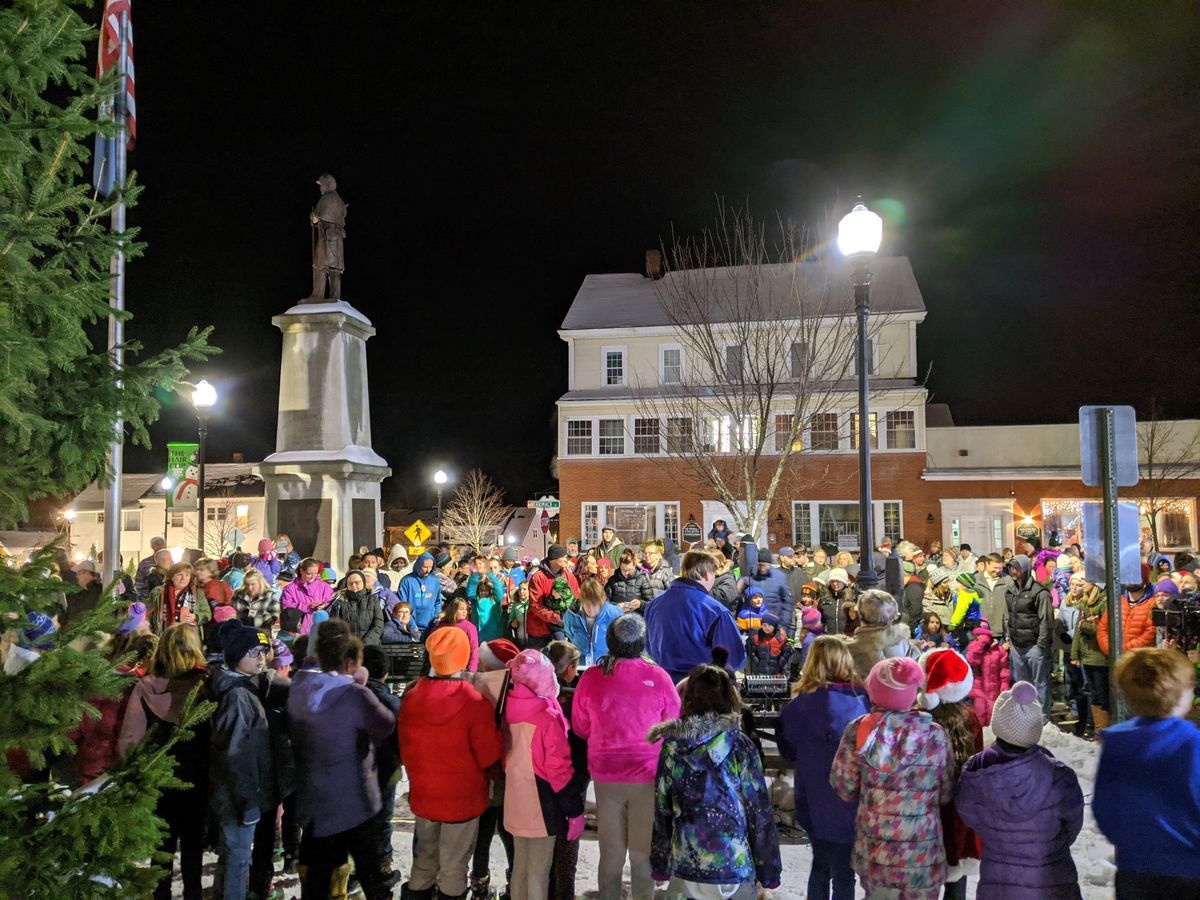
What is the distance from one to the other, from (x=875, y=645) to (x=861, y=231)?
5131 mm

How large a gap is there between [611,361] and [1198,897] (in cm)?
3161

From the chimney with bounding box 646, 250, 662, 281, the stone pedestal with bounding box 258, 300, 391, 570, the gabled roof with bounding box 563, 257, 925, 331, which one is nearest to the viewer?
the stone pedestal with bounding box 258, 300, 391, 570

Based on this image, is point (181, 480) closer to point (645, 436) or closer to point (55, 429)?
point (645, 436)

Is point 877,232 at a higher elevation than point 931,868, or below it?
higher

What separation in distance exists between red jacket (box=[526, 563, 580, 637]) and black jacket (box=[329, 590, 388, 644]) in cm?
190

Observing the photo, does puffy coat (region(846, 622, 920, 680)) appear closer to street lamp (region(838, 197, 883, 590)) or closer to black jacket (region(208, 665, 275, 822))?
street lamp (region(838, 197, 883, 590))

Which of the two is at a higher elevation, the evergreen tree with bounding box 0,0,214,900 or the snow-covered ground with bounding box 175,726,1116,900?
the evergreen tree with bounding box 0,0,214,900

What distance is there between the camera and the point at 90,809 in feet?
9.57

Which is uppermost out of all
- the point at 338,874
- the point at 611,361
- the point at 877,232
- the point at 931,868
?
the point at 611,361

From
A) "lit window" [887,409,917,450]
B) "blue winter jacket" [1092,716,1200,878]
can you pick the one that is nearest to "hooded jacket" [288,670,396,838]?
"blue winter jacket" [1092,716,1200,878]

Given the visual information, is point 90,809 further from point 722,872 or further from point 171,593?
point 171,593

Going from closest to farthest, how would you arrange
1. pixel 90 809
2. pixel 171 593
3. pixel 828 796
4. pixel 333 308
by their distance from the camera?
1. pixel 90 809
2. pixel 828 796
3. pixel 171 593
4. pixel 333 308

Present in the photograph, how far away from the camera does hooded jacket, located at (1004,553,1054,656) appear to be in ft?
34.4

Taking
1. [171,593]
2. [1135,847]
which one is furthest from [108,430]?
[171,593]
